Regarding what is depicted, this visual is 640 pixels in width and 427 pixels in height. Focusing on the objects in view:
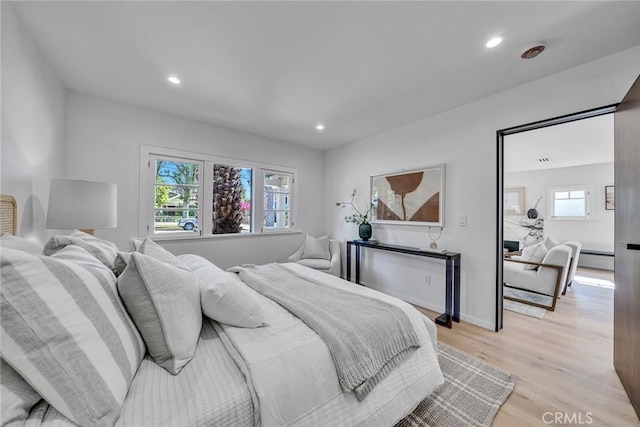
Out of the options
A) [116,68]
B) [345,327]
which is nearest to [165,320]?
[345,327]

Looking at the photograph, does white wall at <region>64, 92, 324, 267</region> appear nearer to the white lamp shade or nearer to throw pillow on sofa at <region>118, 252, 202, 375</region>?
the white lamp shade

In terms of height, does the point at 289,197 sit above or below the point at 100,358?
above

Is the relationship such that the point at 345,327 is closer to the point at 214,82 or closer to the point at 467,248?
the point at 467,248

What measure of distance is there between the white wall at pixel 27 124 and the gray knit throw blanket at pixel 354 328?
5.81 ft

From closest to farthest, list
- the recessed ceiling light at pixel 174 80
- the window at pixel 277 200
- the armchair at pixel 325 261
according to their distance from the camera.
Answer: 1. the recessed ceiling light at pixel 174 80
2. the armchair at pixel 325 261
3. the window at pixel 277 200

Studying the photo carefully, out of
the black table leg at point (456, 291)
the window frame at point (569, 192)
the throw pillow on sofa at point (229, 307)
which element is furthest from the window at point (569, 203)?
the throw pillow on sofa at point (229, 307)

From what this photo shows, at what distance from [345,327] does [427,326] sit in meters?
0.70

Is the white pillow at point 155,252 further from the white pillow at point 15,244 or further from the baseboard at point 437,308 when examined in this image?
the baseboard at point 437,308

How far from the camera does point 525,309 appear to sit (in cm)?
321

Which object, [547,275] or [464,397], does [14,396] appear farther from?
[547,275]

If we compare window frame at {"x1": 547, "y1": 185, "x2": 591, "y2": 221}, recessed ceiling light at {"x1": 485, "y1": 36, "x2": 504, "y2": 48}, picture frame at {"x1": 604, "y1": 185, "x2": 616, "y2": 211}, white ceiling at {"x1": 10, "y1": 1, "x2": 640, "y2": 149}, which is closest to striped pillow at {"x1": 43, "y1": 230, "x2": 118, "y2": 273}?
white ceiling at {"x1": 10, "y1": 1, "x2": 640, "y2": 149}

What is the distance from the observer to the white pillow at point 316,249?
4.05 meters

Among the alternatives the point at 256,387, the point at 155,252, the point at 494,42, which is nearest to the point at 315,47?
the point at 494,42

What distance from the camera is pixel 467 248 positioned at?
2.87 meters
